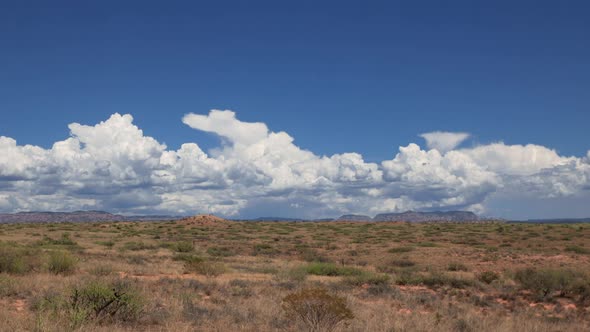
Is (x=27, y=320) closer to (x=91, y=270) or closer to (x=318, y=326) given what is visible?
(x=318, y=326)

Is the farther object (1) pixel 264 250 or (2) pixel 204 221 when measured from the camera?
(2) pixel 204 221

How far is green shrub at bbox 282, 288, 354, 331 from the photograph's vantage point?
11852mm

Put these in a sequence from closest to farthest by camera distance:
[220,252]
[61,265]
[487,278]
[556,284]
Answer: [556,284] → [61,265] → [487,278] → [220,252]

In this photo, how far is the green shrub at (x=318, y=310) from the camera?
1185 centimetres

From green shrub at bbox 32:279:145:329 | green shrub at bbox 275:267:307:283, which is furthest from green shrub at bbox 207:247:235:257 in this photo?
green shrub at bbox 32:279:145:329

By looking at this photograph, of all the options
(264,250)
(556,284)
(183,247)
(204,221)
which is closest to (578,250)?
(556,284)

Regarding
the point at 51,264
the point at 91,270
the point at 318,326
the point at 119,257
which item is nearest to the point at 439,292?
the point at 318,326

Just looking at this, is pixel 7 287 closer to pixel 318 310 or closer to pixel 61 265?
pixel 61 265

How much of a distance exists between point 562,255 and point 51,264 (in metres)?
36.0

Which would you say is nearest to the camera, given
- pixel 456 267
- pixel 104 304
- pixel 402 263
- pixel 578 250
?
pixel 104 304

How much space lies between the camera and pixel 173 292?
17141mm

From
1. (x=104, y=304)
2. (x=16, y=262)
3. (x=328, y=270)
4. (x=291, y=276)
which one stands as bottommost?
(x=328, y=270)

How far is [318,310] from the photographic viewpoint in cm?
1225

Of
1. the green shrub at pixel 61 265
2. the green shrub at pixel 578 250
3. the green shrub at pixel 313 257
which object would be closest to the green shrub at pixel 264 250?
the green shrub at pixel 313 257
